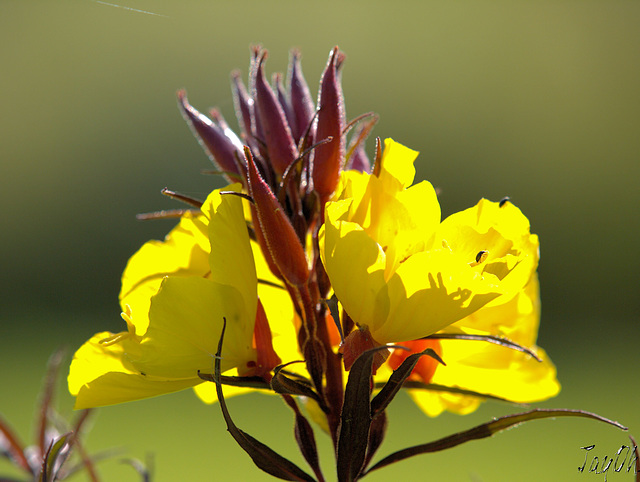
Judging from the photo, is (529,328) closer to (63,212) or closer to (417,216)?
(417,216)

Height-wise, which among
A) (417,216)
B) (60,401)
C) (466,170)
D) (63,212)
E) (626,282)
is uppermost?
(417,216)

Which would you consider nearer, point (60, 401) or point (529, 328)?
point (529, 328)

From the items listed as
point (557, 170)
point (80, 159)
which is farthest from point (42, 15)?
point (557, 170)

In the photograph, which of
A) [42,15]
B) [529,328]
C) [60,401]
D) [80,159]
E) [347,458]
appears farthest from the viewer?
[42,15]

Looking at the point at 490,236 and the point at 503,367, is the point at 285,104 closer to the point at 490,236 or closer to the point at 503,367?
the point at 490,236

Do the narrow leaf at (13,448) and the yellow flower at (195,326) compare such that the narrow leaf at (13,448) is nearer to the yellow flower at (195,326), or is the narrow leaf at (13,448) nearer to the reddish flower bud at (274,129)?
the yellow flower at (195,326)

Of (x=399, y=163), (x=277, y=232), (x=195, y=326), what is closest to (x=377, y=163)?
(x=399, y=163)
